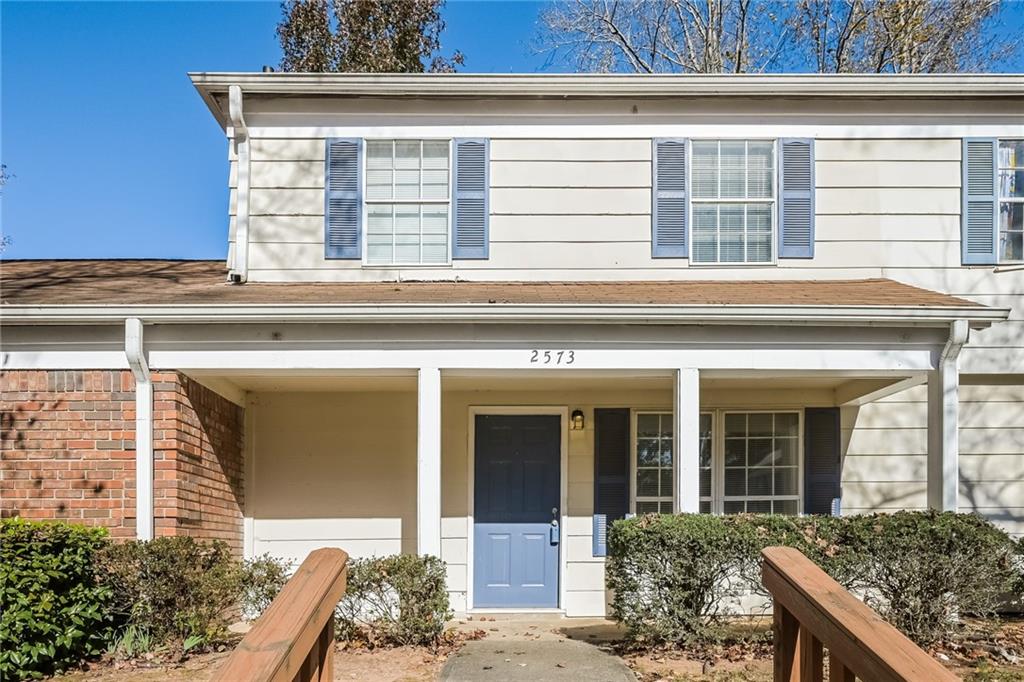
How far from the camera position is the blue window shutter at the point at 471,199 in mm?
10055

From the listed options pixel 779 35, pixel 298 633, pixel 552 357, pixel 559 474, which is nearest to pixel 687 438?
pixel 552 357

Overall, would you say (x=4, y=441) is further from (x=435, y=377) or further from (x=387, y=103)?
(x=387, y=103)

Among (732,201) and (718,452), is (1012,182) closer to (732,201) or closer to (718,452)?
(732,201)

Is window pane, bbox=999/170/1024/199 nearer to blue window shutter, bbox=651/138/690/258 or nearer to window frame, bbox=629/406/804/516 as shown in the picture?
window frame, bbox=629/406/804/516

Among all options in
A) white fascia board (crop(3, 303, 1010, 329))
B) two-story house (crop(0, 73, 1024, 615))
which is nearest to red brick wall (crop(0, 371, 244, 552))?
white fascia board (crop(3, 303, 1010, 329))

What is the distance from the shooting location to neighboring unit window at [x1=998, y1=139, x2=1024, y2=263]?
33.3ft

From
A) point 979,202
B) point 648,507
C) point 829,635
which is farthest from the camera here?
point 648,507

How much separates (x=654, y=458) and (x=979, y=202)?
4.26 meters

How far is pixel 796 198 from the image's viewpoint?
10078 millimetres

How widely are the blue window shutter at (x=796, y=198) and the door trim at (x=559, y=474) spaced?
114 inches

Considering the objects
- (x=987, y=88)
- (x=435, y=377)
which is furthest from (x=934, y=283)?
(x=435, y=377)

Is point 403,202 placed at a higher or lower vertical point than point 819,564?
higher

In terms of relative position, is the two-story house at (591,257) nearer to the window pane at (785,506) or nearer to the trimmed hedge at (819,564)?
the window pane at (785,506)

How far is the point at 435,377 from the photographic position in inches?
324
